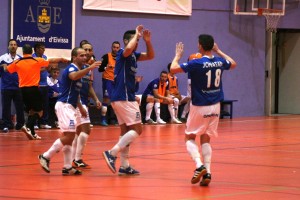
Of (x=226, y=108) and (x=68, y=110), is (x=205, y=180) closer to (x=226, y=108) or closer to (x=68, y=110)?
(x=68, y=110)

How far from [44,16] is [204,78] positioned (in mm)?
12269

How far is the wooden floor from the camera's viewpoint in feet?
28.8

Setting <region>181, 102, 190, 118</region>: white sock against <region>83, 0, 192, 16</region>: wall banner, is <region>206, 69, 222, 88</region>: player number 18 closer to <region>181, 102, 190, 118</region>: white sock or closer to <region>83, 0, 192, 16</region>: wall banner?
<region>83, 0, 192, 16</region>: wall banner

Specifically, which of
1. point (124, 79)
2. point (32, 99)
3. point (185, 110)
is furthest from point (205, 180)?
point (185, 110)

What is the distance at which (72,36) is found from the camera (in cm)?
2175

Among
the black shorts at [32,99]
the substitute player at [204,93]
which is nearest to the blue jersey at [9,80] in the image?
the black shorts at [32,99]

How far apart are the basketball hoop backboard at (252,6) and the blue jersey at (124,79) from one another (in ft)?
48.5

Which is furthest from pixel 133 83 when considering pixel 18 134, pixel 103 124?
pixel 103 124

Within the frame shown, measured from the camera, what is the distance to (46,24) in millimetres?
21297

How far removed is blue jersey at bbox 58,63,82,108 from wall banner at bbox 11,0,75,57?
10.2 meters

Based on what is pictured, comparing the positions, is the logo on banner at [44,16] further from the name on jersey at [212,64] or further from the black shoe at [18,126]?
the name on jersey at [212,64]

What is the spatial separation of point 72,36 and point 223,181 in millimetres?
12619

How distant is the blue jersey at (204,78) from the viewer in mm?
9711

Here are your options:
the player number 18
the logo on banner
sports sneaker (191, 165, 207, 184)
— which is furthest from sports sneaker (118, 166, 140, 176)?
the logo on banner
